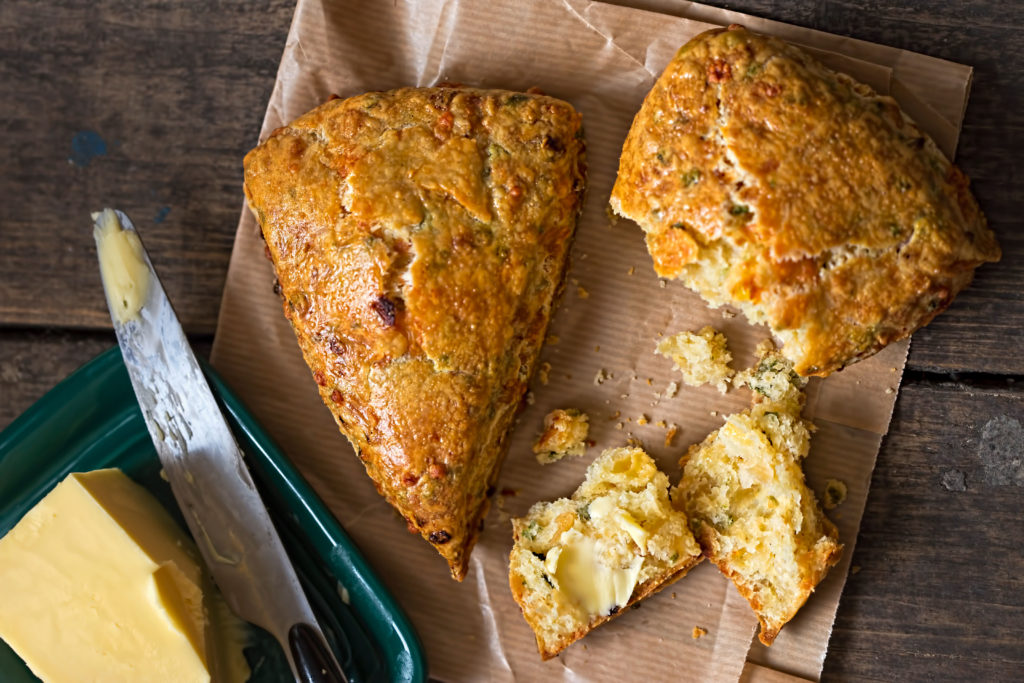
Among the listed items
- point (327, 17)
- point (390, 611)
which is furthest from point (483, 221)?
point (390, 611)

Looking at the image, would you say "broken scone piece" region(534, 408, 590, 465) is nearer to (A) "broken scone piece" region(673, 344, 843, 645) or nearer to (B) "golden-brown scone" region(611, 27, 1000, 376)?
(A) "broken scone piece" region(673, 344, 843, 645)

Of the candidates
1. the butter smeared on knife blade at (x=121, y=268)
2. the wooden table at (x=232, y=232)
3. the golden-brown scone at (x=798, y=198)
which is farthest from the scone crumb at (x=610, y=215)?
the butter smeared on knife blade at (x=121, y=268)

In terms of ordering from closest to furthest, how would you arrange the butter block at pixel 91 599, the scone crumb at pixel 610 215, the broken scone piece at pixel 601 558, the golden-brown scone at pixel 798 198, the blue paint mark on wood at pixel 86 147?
the golden-brown scone at pixel 798 198
the butter block at pixel 91 599
the broken scone piece at pixel 601 558
the scone crumb at pixel 610 215
the blue paint mark on wood at pixel 86 147

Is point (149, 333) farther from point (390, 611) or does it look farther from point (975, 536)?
point (975, 536)

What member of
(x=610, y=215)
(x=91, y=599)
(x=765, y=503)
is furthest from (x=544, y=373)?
(x=91, y=599)

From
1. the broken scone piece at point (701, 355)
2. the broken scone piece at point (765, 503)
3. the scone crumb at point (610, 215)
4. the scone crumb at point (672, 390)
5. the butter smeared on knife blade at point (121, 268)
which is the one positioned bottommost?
the broken scone piece at point (765, 503)

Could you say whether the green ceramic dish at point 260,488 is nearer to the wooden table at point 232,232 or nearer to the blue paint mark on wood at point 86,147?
the wooden table at point 232,232

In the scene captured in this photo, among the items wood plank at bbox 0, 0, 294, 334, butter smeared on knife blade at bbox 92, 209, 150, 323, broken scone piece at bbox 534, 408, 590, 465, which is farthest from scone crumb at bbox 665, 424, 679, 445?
butter smeared on knife blade at bbox 92, 209, 150, 323
